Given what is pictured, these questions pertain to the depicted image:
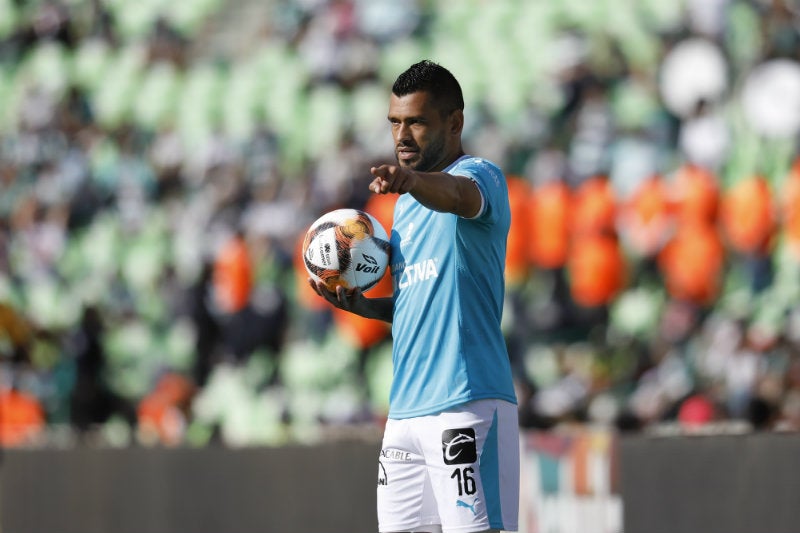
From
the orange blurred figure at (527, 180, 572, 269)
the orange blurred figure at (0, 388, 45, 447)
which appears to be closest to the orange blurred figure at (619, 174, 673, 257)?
the orange blurred figure at (527, 180, 572, 269)

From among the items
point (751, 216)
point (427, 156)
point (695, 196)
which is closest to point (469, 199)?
point (427, 156)

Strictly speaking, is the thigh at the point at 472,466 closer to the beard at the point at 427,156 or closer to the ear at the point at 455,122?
the beard at the point at 427,156

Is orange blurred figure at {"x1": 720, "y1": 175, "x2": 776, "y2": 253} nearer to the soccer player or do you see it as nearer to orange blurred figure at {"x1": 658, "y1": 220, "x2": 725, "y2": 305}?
orange blurred figure at {"x1": 658, "y1": 220, "x2": 725, "y2": 305}

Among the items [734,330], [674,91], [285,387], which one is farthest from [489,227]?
[285,387]

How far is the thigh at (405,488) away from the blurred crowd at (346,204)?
4.40 metres

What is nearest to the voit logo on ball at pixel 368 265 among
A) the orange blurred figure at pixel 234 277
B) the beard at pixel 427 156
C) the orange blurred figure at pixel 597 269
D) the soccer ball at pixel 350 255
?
the soccer ball at pixel 350 255

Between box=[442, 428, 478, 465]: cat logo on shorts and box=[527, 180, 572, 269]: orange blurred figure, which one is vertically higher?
box=[527, 180, 572, 269]: orange blurred figure

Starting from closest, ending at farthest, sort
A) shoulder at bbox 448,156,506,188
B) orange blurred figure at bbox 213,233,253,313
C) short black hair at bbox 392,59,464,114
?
shoulder at bbox 448,156,506,188 → short black hair at bbox 392,59,464,114 → orange blurred figure at bbox 213,233,253,313

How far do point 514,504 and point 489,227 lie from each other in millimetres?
990

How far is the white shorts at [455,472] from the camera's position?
196 inches

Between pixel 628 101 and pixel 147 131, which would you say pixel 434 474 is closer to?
pixel 628 101

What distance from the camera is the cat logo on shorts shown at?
4988mm

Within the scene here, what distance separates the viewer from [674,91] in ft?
36.5

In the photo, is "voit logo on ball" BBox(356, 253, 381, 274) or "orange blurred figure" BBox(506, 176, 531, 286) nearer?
"voit logo on ball" BBox(356, 253, 381, 274)
